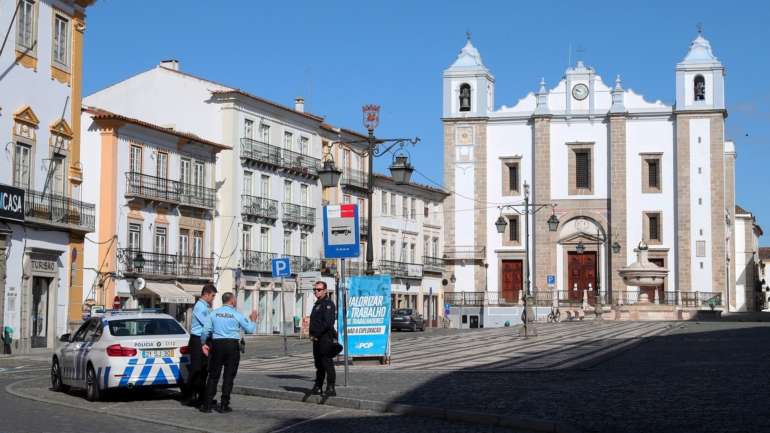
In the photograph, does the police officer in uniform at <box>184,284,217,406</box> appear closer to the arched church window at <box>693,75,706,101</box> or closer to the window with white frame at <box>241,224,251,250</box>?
the window with white frame at <box>241,224,251,250</box>

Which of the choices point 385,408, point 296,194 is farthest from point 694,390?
point 296,194

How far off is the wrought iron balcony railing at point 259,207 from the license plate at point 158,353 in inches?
1508

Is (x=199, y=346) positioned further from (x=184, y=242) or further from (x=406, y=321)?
(x=406, y=321)

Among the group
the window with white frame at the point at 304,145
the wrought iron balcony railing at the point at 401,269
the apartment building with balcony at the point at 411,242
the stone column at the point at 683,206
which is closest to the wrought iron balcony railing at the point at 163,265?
the window with white frame at the point at 304,145

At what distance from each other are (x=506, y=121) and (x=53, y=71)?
47.4 metres

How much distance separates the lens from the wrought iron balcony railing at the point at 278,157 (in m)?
56.2

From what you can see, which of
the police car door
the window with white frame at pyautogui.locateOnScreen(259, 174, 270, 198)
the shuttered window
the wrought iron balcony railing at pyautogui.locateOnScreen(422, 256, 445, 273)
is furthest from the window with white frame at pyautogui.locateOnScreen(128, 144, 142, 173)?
the shuttered window

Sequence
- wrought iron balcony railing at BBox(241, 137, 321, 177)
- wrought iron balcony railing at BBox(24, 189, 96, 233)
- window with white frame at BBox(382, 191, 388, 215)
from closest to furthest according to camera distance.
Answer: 1. wrought iron balcony railing at BBox(24, 189, 96, 233)
2. wrought iron balcony railing at BBox(241, 137, 321, 177)
3. window with white frame at BBox(382, 191, 388, 215)

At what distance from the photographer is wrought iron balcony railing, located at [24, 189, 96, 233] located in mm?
34906

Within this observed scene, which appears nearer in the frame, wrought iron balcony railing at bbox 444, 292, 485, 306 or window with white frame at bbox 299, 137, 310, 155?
window with white frame at bbox 299, 137, 310, 155

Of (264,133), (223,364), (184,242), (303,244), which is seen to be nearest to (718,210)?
(303,244)

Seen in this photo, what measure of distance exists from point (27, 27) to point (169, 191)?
15.5m

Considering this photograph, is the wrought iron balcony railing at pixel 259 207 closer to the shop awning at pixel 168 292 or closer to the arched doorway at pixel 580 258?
the shop awning at pixel 168 292

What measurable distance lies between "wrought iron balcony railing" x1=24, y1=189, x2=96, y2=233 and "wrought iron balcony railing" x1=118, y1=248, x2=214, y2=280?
287 inches
